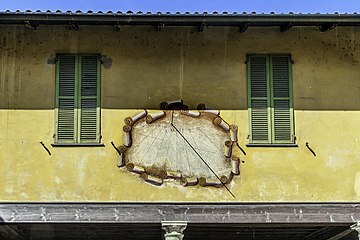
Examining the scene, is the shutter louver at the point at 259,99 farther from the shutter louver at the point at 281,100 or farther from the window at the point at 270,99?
the shutter louver at the point at 281,100

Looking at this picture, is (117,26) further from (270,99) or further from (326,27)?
(326,27)

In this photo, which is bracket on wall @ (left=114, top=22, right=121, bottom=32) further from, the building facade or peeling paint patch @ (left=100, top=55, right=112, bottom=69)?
peeling paint patch @ (left=100, top=55, right=112, bottom=69)

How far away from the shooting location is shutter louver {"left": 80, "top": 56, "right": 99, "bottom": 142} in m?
14.1

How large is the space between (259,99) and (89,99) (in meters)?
3.09

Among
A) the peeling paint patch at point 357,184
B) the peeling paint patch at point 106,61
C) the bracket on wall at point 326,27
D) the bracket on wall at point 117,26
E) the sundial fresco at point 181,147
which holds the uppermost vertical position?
the bracket on wall at point 326,27

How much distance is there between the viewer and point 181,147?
14.1 meters

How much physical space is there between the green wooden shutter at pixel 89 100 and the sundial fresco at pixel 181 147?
574mm

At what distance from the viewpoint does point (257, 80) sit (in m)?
14.4

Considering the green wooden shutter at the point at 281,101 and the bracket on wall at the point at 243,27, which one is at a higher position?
the bracket on wall at the point at 243,27

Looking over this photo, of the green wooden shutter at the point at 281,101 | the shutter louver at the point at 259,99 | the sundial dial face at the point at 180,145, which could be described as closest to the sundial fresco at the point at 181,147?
the sundial dial face at the point at 180,145

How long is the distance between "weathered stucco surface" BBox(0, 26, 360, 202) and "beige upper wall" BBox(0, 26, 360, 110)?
18 mm

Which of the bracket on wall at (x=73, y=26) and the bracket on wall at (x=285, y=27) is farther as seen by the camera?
the bracket on wall at (x=285, y=27)

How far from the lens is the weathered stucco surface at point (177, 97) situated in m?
14.0

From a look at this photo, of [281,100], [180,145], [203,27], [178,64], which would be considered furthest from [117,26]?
[281,100]
